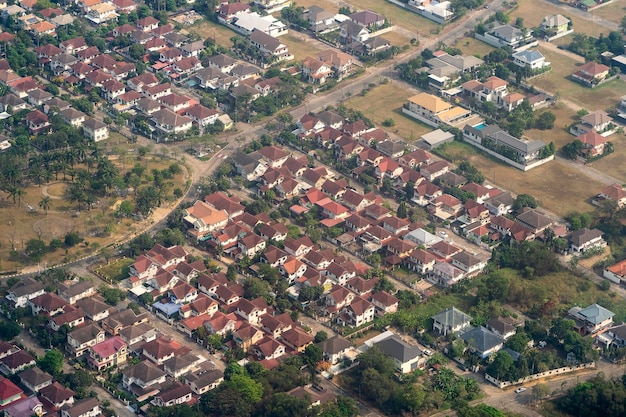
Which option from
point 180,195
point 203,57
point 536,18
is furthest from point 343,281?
point 536,18

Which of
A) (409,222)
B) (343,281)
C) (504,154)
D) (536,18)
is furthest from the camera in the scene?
(536,18)

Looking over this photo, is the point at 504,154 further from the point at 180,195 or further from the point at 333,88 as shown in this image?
the point at 180,195

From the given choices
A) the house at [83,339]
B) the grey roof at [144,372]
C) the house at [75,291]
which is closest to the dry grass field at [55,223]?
the house at [75,291]

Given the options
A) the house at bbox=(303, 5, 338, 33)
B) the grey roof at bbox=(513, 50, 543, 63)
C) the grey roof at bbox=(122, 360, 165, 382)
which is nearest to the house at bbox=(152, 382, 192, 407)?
the grey roof at bbox=(122, 360, 165, 382)

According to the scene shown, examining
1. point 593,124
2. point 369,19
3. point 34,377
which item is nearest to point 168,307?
point 34,377

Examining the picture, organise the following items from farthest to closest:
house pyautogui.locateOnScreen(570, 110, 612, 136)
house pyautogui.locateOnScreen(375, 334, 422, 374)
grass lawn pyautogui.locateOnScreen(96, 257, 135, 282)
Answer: house pyautogui.locateOnScreen(570, 110, 612, 136), grass lawn pyautogui.locateOnScreen(96, 257, 135, 282), house pyautogui.locateOnScreen(375, 334, 422, 374)

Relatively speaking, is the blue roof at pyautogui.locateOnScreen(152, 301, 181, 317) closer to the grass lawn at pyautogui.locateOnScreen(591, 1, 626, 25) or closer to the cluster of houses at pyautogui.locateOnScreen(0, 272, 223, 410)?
the cluster of houses at pyautogui.locateOnScreen(0, 272, 223, 410)

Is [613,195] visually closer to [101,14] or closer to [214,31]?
[214,31]

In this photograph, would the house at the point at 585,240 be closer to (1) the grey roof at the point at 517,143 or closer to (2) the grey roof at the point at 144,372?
(1) the grey roof at the point at 517,143
